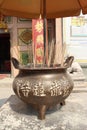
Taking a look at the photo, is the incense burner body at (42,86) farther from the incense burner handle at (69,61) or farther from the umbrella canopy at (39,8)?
the umbrella canopy at (39,8)

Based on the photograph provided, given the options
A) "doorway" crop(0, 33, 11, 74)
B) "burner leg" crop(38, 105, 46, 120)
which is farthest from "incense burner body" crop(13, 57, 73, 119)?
"doorway" crop(0, 33, 11, 74)

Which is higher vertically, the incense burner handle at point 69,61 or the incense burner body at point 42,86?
the incense burner handle at point 69,61

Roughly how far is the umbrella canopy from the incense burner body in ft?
3.90

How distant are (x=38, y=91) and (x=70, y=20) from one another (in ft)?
19.7

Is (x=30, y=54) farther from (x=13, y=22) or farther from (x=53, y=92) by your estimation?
(x=13, y=22)

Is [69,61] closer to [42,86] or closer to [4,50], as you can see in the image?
[42,86]

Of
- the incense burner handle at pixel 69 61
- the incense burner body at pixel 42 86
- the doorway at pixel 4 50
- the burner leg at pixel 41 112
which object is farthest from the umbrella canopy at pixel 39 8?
the doorway at pixel 4 50

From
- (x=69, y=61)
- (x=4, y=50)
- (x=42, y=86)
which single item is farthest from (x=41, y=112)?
(x=4, y=50)

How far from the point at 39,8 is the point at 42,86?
1529mm

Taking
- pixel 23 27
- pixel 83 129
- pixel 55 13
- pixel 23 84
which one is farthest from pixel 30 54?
pixel 23 27

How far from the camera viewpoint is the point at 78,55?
833cm

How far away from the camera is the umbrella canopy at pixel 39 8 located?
368 centimetres

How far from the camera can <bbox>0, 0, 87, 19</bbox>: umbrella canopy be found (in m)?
3.68

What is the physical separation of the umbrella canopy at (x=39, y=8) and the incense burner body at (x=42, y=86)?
1.19m
